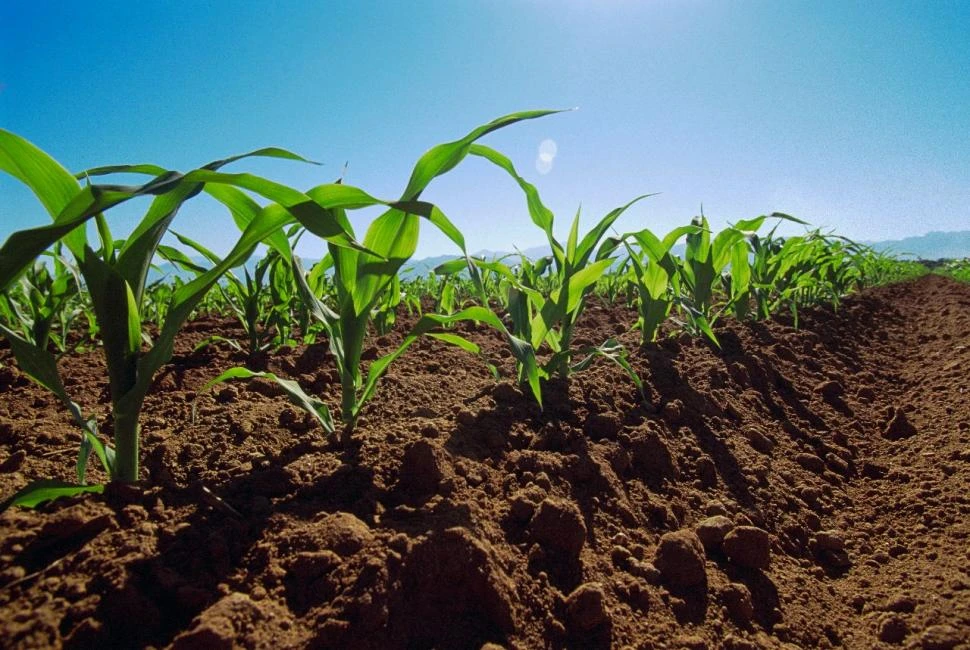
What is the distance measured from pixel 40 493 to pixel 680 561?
1.17 m

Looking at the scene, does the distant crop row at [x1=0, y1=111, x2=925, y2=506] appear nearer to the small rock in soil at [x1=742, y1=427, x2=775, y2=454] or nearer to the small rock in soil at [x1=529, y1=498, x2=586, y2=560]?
the small rock in soil at [x1=529, y1=498, x2=586, y2=560]

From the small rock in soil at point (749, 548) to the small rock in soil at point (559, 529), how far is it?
36cm

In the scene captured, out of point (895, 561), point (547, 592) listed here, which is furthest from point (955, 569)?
point (547, 592)

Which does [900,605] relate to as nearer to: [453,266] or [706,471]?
[706,471]

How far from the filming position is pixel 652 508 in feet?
3.99

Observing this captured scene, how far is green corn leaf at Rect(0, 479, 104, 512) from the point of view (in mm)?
788

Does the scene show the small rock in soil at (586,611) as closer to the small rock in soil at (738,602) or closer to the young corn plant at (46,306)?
the small rock in soil at (738,602)

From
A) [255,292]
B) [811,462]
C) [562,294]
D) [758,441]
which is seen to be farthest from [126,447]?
[811,462]

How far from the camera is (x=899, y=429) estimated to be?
1897mm

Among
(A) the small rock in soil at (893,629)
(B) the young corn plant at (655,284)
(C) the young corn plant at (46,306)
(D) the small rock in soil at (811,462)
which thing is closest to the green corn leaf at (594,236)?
(B) the young corn plant at (655,284)

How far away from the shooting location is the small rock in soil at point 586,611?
844 millimetres

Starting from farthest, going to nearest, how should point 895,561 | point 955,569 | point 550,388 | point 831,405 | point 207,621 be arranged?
point 831,405, point 550,388, point 895,561, point 955,569, point 207,621

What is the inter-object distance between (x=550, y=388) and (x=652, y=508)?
0.62 metres

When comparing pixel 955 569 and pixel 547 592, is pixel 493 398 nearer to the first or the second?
pixel 547 592
